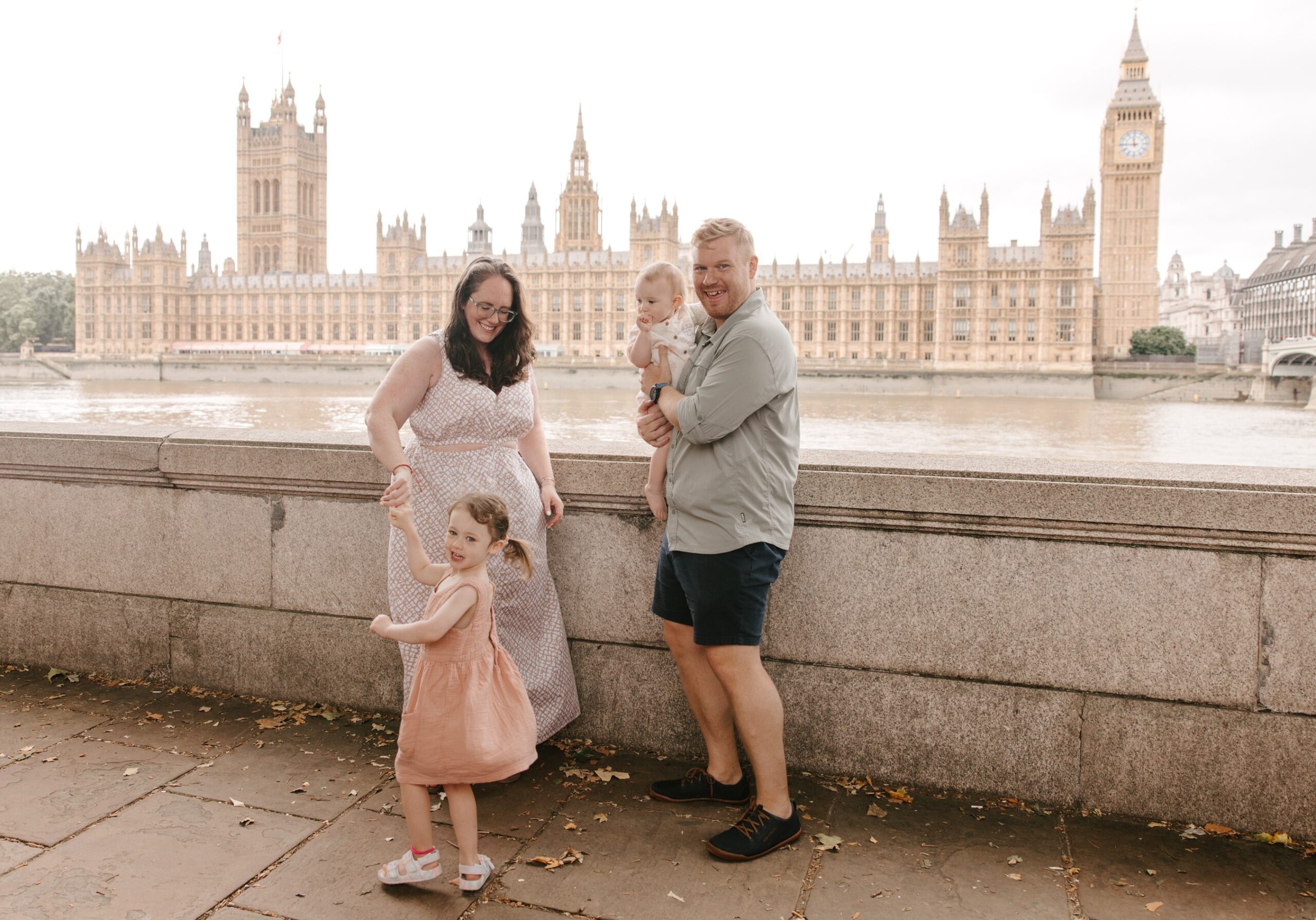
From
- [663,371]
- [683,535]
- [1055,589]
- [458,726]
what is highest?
[663,371]

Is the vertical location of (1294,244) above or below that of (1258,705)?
above

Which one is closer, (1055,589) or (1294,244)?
(1055,589)

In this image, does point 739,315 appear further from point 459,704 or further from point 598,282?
point 598,282

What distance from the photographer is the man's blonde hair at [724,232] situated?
2256 mm

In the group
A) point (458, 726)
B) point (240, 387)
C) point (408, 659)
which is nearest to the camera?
point (458, 726)

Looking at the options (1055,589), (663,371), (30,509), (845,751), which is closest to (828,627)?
(845,751)

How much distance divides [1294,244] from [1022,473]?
3981 inches

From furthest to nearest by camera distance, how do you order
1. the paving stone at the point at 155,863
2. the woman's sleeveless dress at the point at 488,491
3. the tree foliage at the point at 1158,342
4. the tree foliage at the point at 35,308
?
1. the tree foliage at the point at 35,308
2. the tree foliage at the point at 1158,342
3. the woman's sleeveless dress at the point at 488,491
4. the paving stone at the point at 155,863

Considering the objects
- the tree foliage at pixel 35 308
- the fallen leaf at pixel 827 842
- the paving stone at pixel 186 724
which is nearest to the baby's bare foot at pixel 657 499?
the fallen leaf at pixel 827 842

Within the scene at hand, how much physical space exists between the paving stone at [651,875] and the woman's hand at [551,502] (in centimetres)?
79

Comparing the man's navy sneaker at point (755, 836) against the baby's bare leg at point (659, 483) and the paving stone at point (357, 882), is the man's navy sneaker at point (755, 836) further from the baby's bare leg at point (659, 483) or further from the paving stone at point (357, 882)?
the baby's bare leg at point (659, 483)

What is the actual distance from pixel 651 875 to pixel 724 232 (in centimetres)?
143

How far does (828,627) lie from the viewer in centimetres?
273

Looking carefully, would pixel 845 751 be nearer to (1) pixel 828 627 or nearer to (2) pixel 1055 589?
(1) pixel 828 627
